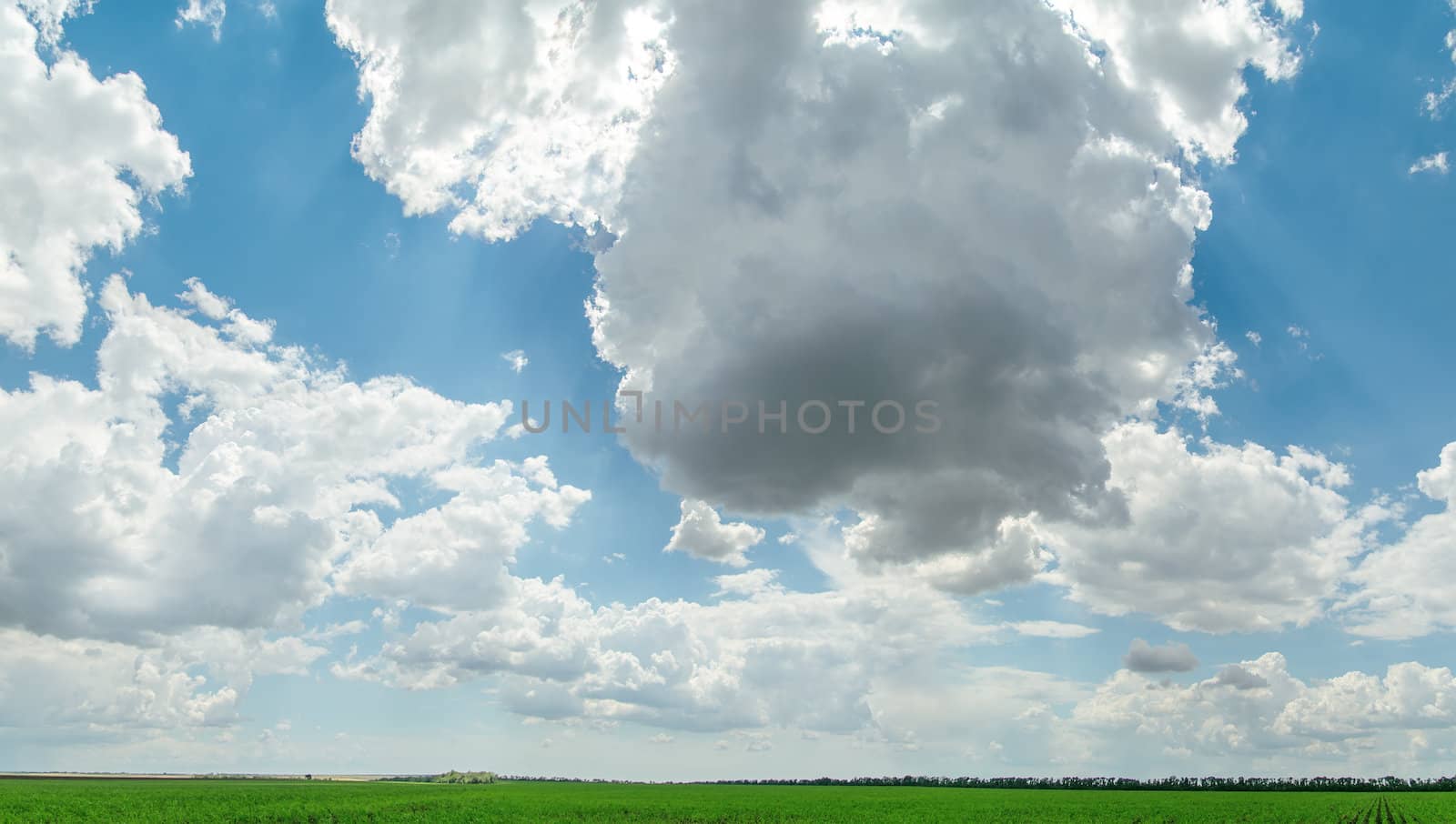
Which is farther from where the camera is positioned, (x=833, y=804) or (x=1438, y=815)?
(x=833, y=804)

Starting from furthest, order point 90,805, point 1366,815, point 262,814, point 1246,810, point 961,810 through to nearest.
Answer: point 1246,810 → point 1366,815 → point 961,810 → point 90,805 → point 262,814

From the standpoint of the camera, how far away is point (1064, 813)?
75625mm

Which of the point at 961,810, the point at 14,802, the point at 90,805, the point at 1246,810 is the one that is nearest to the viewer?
the point at 90,805

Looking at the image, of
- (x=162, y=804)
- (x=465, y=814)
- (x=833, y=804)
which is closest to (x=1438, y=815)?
(x=833, y=804)

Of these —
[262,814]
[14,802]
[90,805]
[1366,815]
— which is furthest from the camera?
[1366,815]

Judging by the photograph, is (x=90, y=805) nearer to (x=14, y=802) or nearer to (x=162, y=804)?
(x=162, y=804)

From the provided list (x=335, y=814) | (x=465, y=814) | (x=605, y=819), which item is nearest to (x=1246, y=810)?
(x=605, y=819)

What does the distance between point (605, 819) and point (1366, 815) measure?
70.0 m

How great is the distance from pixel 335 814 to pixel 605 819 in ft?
64.9

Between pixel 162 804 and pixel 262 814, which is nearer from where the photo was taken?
pixel 262 814

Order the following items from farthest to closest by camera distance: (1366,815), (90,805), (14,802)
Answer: (1366,815) → (14,802) → (90,805)

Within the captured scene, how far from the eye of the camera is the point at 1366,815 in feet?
281

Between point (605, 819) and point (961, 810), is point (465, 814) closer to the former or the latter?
point (605, 819)

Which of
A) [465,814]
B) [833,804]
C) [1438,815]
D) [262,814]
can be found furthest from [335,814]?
[1438,815]
